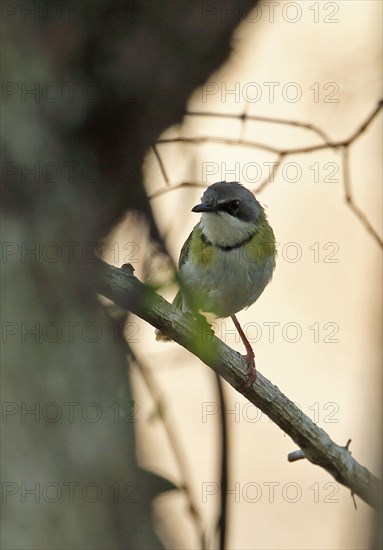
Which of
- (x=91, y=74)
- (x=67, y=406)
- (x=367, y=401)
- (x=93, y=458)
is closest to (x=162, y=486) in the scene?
(x=93, y=458)

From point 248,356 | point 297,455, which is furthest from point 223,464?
point 248,356

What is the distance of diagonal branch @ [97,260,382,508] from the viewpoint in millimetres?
2799

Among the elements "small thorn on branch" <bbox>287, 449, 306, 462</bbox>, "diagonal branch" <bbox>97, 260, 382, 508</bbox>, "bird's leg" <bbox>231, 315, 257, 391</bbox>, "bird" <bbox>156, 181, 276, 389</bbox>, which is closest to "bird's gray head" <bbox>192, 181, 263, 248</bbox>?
"bird" <bbox>156, 181, 276, 389</bbox>

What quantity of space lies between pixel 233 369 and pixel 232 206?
1.39 meters

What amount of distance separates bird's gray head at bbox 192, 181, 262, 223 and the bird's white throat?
35 millimetres

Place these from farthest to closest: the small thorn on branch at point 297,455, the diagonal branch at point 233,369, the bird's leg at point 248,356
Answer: the small thorn on branch at point 297,455 < the bird's leg at point 248,356 < the diagonal branch at point 233,369

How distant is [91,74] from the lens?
189 inches

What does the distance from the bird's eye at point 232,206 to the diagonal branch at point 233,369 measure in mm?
1191

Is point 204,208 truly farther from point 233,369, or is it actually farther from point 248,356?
point 233,369

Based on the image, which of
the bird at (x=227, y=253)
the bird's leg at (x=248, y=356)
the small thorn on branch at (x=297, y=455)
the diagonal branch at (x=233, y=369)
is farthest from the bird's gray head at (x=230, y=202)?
the small thorn on branch at (x=297, y=455)

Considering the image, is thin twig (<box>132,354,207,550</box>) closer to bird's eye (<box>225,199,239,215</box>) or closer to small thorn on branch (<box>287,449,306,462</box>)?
small thorn on branch (<box>287,449,306,462</box>)

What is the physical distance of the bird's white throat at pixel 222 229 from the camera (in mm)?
4918

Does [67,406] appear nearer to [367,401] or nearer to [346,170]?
[367,401]

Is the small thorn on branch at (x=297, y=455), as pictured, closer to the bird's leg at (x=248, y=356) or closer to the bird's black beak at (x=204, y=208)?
the bird's leg at (x=248, y=356)
